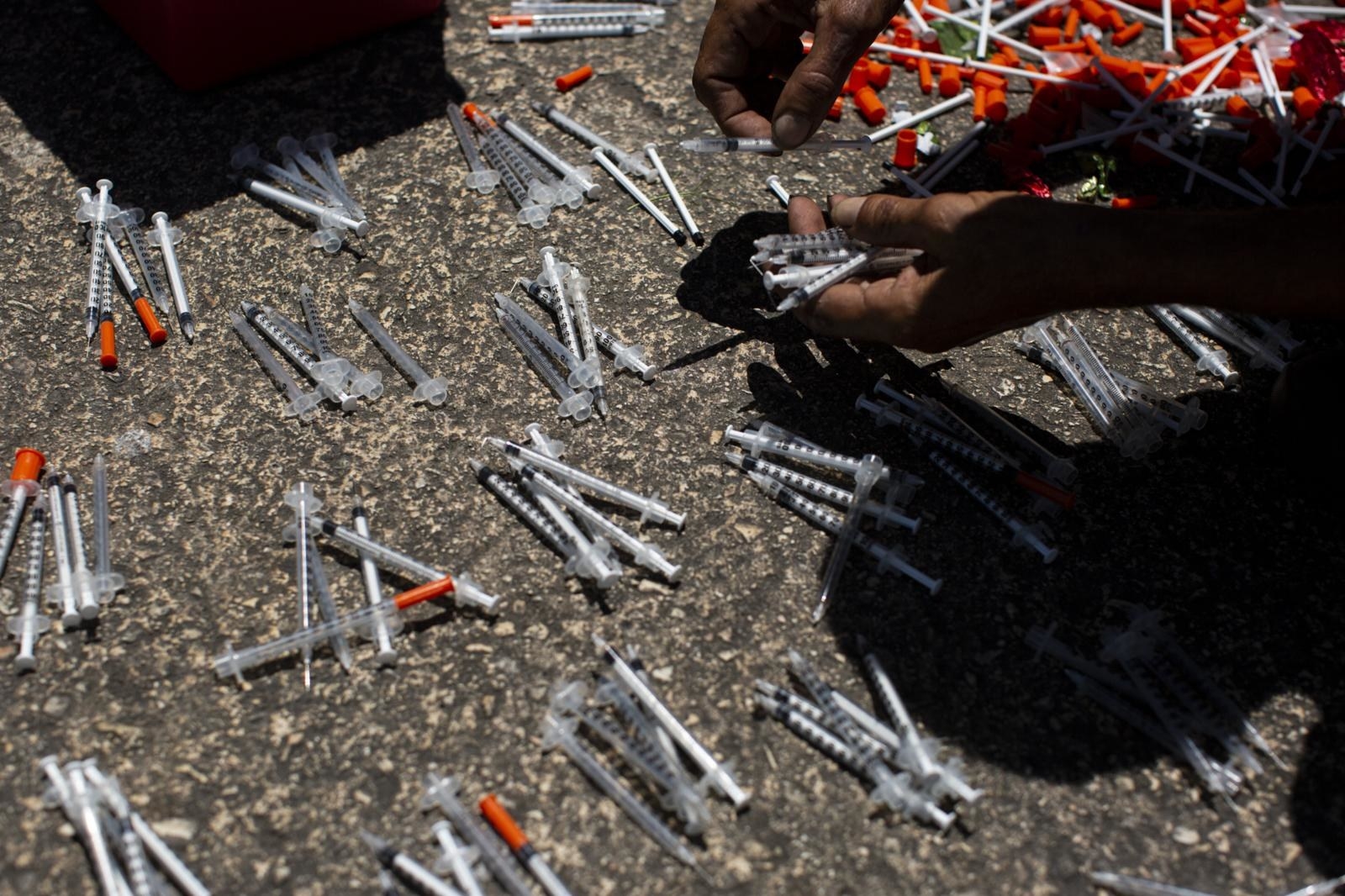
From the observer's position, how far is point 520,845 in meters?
2.80

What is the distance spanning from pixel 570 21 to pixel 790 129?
2176mm

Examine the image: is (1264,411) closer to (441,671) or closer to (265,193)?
(441,671)

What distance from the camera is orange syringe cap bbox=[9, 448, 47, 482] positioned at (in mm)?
3492

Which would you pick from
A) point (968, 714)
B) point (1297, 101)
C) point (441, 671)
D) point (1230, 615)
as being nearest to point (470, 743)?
point (441, 671)

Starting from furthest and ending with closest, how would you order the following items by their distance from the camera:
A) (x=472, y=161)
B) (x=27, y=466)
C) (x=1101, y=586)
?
1. (x=472, y=161)
2. (x=27, y=466)
3. (x=1101, y=586)

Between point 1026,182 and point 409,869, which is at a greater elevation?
point 1026,182

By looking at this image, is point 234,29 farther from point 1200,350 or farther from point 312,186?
point 1200,350

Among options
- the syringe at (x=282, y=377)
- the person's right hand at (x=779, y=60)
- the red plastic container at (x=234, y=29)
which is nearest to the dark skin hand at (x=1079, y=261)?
the person's right hand at (x=779, y=60)

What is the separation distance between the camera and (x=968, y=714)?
3.10 m

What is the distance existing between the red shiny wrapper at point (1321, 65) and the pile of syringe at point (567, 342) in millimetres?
3469

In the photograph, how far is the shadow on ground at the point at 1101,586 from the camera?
3.07 meters

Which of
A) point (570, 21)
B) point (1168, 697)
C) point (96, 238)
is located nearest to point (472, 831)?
point (1168, 697)

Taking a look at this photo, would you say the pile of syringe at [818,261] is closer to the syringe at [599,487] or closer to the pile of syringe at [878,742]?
the syringe at [599,487]

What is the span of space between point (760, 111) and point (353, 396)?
187cm
